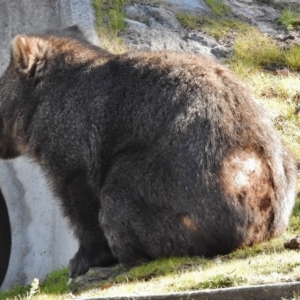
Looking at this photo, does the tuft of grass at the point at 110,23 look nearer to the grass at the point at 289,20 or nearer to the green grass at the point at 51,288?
the grass at the point at 289,20

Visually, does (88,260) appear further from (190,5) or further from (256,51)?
(190,5)

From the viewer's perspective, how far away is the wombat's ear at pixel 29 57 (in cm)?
851

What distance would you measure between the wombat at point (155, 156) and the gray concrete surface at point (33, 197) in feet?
11.9

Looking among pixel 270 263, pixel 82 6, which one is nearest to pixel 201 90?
pixel 270 263

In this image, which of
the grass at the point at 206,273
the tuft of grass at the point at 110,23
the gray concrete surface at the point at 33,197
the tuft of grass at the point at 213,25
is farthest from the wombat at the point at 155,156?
the tuft of grass at the point at 213,25

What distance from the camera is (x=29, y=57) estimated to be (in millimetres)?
8539

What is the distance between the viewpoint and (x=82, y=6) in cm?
1351

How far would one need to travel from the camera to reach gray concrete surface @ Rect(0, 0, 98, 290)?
12414mm

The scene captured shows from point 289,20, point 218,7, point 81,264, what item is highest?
point 218,7

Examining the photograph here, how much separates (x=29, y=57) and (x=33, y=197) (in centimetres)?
500

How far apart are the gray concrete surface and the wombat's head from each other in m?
3.09

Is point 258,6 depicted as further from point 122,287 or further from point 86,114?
point 122,287

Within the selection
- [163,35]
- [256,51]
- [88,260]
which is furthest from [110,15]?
[88,260]

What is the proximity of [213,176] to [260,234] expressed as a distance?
68 cm
